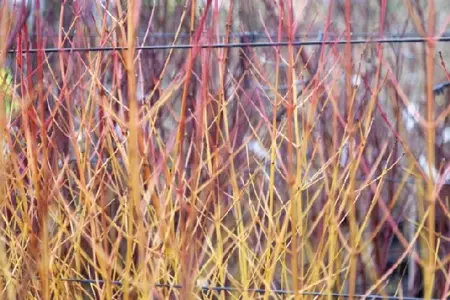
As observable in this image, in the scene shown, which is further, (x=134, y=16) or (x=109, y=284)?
(x=109, y=284)

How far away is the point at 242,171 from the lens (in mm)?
2713

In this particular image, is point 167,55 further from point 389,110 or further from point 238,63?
point 389,110

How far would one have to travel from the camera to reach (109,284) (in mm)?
1911

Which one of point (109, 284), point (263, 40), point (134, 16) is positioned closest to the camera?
point (134, 16)

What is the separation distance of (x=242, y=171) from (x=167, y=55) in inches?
25.3

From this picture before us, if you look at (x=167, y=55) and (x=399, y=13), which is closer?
(x=399, y=13)

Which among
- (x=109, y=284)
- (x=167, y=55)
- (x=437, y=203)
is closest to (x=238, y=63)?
(x=167, y=55)

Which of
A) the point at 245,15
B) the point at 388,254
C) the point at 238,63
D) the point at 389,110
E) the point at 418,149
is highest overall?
the point at 245,15

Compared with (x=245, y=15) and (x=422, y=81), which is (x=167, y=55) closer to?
(x=245, y=15)

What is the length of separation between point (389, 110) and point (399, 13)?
1.36 feet

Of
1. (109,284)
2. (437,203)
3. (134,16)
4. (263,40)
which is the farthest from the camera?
(263,40)

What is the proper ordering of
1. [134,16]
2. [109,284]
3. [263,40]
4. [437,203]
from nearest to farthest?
[134,16] → [109,284] → [437,203] → [263,40]

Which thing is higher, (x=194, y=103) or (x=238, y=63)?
(x=238, y=63)

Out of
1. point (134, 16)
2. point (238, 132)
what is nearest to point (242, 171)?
point (238, 132)
